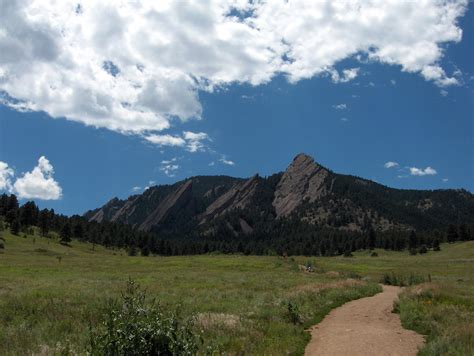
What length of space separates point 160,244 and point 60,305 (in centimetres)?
16858

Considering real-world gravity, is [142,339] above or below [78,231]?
below

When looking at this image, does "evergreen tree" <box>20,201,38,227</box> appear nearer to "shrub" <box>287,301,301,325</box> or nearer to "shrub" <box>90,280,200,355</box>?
"shrub" <box>287,301,301,325</box>

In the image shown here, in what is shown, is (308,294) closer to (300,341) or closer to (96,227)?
(300,341)

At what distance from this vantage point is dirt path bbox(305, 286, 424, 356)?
564 inches

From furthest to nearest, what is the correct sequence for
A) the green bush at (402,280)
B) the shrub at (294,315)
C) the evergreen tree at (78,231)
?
the evergreen tree at (78,231), the green bush at (402,280), the shrub at (294,315)

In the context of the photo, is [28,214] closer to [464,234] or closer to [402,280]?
[402,280]

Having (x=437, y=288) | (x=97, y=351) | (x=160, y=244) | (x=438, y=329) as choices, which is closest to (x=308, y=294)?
(x=437, y=288)

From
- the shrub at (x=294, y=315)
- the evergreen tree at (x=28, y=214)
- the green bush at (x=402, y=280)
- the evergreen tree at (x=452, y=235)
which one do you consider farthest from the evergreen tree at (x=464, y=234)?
the shrub at (x=294, y=315)

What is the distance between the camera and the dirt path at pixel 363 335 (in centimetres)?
1433

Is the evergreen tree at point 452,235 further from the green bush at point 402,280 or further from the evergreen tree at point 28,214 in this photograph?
the evergreen tree at point 28,214

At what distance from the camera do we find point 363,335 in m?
16.5

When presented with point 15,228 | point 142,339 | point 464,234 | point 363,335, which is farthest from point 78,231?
point 142,339

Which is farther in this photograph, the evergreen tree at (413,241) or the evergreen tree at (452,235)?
the evergreen tree at (452,235)

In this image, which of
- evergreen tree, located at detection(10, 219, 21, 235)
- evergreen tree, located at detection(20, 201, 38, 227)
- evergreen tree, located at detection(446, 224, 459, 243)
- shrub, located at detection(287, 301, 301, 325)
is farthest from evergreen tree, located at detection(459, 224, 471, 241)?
shrub, located at detection(287, 301, 301, 325)
